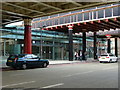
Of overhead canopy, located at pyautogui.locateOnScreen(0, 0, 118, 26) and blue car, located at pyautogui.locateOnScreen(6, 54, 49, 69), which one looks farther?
blue car, located at pyautogui.locateOnScreen(6, 54, 49, 69)

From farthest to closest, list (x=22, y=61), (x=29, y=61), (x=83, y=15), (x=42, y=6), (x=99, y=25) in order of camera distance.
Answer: (x=99, y=25) → (x=83, y=15) → (x=42, y=6) → (x=29, y=61) → (x=22, y=61)

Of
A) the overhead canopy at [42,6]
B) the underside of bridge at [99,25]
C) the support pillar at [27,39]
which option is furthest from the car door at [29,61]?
the underside of bridge at [99,25]

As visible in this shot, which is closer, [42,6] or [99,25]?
[42,6]

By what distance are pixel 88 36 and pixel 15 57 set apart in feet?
111

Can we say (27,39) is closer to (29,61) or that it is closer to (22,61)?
(29,61)

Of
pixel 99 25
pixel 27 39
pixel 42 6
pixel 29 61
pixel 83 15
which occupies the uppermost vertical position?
pixel 83 15

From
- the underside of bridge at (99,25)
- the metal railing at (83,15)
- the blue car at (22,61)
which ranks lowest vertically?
the blue car at (22,61)

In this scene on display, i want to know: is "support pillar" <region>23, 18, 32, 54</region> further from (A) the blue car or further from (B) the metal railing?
(B) the metal railing

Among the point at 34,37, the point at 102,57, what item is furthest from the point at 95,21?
the point at 34,37

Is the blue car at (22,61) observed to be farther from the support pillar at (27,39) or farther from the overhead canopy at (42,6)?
the support pillar at (27,39)

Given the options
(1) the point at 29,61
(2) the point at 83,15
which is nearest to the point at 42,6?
(1) the point at 29,61

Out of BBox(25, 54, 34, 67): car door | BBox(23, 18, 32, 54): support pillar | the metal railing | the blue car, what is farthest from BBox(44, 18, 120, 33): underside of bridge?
BBox(25, 54, 34, 67): car door

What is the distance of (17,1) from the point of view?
54.3ft

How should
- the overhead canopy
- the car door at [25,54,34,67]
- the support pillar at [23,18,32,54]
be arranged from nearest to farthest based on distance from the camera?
the overhead canopy
the car door at [25,54,34,67]
the support pillar at [23,18,32,54]
